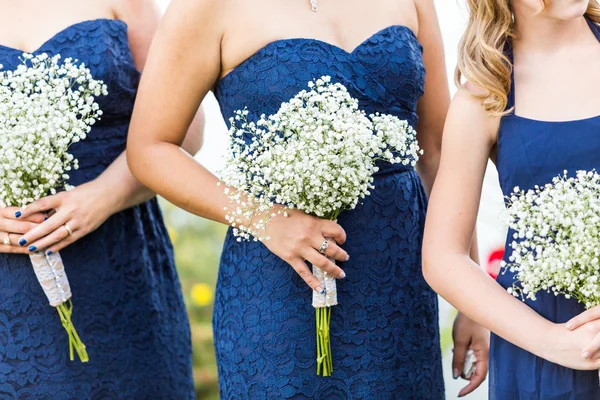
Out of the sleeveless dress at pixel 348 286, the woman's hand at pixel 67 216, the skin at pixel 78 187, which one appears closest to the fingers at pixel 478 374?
the sleeveless dress at pixel 348 286

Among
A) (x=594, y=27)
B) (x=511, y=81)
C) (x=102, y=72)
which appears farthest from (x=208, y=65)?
(x=594, y=27)

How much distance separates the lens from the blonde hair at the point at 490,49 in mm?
2893

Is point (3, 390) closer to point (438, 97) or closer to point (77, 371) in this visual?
point (77, 371)

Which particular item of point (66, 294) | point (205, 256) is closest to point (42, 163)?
point (66, 294)

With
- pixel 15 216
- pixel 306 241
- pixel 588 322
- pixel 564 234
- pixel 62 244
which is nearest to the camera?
pixel 564 234

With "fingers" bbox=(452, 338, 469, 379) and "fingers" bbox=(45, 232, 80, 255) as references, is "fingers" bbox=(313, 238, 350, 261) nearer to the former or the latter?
"fingers" bbox=(452, 338, 469, 379)

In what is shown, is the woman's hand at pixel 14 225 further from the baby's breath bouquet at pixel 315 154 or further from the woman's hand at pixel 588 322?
the woman's hand at pixel 588 322

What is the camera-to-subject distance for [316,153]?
2.74m

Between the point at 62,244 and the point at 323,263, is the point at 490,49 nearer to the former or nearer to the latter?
the point at 323,263

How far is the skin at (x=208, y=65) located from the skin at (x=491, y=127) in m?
0.35

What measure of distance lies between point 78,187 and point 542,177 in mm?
1706

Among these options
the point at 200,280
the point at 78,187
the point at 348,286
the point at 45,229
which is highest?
the point at 200,280

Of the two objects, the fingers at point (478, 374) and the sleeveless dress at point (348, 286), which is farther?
the fingers at point (478, 374)

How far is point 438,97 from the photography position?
11.7 ft
